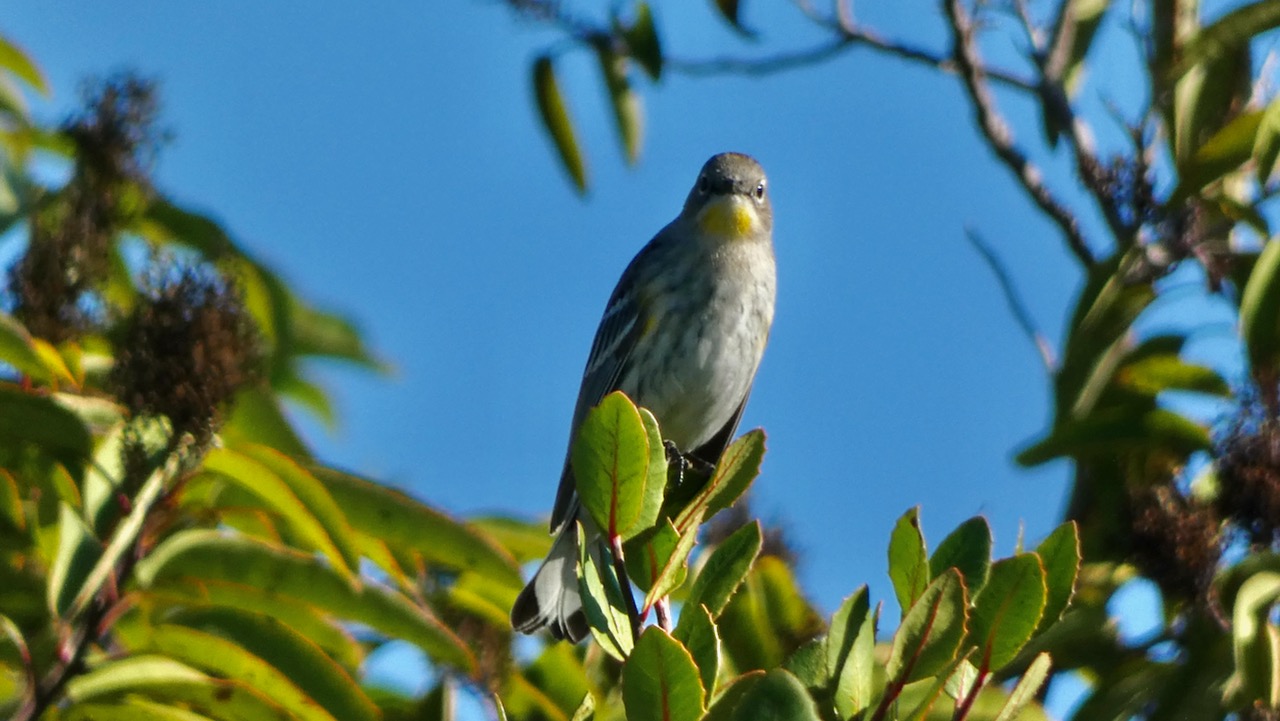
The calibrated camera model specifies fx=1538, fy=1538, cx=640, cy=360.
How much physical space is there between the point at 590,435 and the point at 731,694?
0.38m

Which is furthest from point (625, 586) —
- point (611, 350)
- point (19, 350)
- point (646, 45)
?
point (646, 45)

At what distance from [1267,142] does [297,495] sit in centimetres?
244

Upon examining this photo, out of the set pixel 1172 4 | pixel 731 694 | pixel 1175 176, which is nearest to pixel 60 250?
pixel 731 694

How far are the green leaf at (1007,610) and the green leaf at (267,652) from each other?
1.63 m

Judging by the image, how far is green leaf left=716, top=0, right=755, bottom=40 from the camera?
4.79m

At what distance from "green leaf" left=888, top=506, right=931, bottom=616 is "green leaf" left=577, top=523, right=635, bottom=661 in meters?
0.35

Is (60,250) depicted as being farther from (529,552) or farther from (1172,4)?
(1172,4)

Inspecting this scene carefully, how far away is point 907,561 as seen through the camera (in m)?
1.97

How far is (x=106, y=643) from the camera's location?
3570 mm

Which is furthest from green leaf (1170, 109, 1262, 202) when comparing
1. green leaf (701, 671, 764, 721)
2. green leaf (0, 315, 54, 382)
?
green leaf (0, 315, 54, 382)

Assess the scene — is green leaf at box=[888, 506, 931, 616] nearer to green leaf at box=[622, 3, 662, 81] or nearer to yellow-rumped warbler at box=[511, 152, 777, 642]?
yellow-rumped warbler at box=[511, 152, 777, 642]

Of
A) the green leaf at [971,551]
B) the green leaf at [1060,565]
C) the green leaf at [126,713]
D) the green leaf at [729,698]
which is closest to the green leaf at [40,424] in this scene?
the green leaf at [126,713]

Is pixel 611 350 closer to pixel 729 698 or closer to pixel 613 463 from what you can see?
pixel 613 463

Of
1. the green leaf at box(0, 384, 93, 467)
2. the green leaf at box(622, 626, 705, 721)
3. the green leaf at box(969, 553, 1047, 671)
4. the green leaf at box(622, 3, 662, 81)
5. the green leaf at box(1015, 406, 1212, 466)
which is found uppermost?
the green leaf at box(622, 3, 662, 81)
